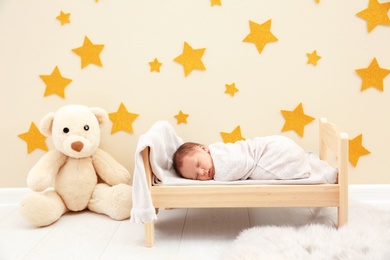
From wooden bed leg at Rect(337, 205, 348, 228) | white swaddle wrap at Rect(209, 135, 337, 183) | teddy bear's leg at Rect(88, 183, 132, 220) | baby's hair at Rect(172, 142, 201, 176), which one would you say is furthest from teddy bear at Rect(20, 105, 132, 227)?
wooden bed leg at Rect(337, 205, 348, 228)

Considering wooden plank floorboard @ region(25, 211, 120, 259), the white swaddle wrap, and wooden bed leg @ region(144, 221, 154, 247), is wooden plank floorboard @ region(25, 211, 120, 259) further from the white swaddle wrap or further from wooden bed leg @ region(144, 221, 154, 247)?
the white swaddle wrap

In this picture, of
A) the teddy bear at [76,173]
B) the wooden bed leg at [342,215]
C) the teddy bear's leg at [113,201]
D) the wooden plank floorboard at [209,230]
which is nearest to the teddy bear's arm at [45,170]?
the teddy bear at [76,173]

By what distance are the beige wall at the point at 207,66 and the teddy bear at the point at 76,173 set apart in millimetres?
147

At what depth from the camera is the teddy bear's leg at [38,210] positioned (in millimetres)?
2123

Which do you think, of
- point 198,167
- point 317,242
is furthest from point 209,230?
point 317,242

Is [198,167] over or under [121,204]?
over

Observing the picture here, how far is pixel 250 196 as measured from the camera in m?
1.89

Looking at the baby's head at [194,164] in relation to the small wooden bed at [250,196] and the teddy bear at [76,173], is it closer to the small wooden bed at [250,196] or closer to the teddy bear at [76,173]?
the small wooden bed at [250,196]

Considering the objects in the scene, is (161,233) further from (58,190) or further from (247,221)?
(58,190)

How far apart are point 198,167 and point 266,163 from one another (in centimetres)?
29

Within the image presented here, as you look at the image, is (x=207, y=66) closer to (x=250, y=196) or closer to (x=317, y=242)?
(x=250, y=196)

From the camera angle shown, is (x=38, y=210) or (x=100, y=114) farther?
(x=100, y=114)

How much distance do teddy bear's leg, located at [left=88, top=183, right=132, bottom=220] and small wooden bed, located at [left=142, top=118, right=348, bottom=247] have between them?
343 millimetres

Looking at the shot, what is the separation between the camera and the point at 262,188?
1.89m
